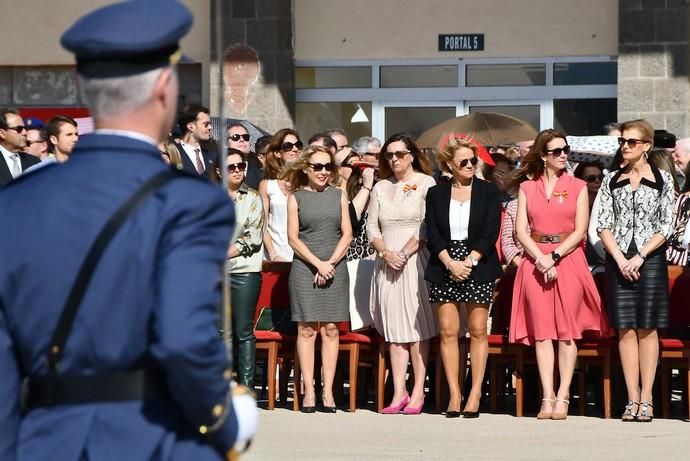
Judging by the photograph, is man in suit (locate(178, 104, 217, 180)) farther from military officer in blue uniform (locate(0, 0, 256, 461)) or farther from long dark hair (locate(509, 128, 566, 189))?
military officer in blue uniform (locate(0, 0, 256, 461))

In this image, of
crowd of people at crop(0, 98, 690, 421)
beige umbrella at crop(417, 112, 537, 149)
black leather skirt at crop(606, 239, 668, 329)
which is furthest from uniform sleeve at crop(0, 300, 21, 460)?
beige umbrella at crop(417, 112, 537, 149)

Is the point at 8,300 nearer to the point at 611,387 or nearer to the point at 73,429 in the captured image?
the point at 73,429

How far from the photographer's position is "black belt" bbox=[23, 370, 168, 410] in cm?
320

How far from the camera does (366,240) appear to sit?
476 inches

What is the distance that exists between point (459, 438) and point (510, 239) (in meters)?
2.04

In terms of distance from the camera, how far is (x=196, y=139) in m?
12.0

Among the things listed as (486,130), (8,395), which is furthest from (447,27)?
(8,395)

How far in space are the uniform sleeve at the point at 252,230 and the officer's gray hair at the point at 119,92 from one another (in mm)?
8076

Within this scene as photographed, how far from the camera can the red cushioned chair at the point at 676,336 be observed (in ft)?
35.9

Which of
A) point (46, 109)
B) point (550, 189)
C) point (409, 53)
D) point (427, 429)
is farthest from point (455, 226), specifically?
point (46, 109)

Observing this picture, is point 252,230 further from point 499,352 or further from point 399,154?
point 499,352

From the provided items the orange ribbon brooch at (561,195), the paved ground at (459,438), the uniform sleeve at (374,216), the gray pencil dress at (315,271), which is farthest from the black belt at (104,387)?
the uniform sleeve at (374,216)

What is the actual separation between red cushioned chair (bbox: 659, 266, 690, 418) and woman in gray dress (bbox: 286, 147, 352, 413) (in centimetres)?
235

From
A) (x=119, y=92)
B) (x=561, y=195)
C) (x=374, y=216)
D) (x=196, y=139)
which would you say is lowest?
(x=374, y=216)
